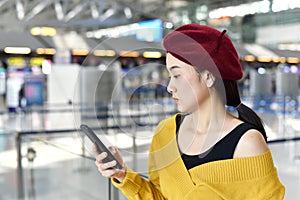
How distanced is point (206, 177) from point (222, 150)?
89 millimetres

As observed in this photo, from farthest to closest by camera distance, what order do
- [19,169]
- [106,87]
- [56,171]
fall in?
[56,171] < [19,169] < [106,87]

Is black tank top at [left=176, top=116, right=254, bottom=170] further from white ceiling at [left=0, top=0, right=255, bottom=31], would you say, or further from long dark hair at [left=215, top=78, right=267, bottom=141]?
white ceiling at [left=0, top=0, right=255, bottom=31]

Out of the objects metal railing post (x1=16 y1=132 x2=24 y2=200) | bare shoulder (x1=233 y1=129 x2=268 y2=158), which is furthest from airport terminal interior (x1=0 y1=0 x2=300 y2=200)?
bare shoulder (x1=233 y1=129 x2=268 y2=158)

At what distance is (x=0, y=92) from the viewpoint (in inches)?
766

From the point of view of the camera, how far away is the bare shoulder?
1159 mm

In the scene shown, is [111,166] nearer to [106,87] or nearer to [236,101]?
[236,101]

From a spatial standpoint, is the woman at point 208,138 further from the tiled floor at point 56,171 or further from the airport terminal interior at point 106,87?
the tiled floor at point 56,171

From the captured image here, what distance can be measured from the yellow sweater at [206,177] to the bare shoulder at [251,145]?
0.06 ft

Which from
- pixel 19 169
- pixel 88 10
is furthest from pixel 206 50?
pixel 88 10

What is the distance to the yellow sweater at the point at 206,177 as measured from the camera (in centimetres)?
113

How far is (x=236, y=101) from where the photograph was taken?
128 centimetres

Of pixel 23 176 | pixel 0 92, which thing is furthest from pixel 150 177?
pixel 0 92

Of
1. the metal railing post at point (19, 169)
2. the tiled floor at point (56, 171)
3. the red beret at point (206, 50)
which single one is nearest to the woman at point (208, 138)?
the red beret at point (206, 50)

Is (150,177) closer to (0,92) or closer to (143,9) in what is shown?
A: (0,92)
